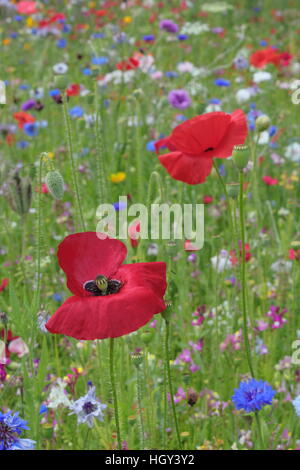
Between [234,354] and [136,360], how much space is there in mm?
597

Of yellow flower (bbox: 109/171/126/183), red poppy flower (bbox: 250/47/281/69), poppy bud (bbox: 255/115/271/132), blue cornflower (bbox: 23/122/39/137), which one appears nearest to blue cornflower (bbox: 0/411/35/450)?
poppy bud (bbox: 255/115/271/132)

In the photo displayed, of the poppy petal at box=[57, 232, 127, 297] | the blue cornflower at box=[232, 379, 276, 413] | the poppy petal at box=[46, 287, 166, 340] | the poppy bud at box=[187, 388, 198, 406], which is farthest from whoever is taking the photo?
the poppy bud at box=[187, 388, 198, 406]

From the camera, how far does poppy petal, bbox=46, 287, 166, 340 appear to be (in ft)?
2.52

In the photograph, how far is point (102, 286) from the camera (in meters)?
0.84

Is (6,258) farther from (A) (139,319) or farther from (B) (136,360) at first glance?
(A) (139,319)

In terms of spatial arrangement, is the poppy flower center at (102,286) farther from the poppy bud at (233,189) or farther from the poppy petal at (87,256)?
the poppy bud at (233,189)

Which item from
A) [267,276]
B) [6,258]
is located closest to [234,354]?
[267,276]

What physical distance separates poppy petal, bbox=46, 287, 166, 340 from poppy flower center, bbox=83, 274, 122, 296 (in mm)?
33

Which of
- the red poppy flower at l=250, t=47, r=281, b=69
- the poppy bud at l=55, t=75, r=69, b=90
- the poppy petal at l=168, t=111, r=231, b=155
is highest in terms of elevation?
the red poppy flower at l=250, t=47, r=281, b=69

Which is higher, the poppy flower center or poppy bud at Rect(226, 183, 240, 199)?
poppy bud at Rect(226, 183, 240, 199)

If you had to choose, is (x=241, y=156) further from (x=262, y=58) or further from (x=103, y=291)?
(x=262, y=58)

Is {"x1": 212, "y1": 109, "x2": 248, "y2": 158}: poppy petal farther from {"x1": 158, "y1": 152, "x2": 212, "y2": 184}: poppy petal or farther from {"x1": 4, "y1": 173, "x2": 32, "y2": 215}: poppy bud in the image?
{"x1": 4, "y1": 173, "x2": 32, "y2": 215}: poppy bud

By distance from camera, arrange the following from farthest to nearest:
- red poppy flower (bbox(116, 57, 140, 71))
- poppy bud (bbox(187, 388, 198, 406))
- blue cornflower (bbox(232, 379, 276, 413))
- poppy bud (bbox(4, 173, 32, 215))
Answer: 1. red poppy flower (bbox(116, 57, 140, 71))
2. poppy bud (bbox(4, 173, 32, 215))
3. poppy bud (bbox(187, 388, 198, 406))
4. blue cornflower (bbox(232, 379, 276, 413))

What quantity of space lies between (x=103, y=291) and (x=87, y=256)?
3.2 inches
